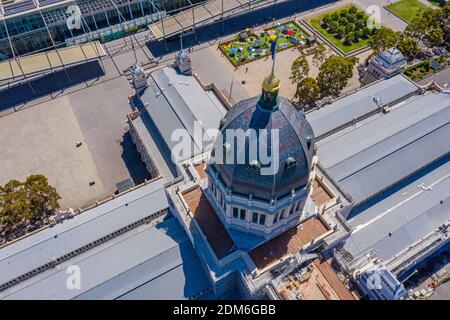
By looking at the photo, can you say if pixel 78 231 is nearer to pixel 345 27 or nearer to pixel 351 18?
pixel 345 27

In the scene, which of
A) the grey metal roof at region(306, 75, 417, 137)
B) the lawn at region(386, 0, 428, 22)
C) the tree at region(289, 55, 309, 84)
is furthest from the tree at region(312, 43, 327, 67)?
the lawn at region(386, 0, 428, 22)

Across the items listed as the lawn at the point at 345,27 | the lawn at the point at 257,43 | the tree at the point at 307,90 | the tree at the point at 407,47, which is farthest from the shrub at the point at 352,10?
the tree at the point at 307,90

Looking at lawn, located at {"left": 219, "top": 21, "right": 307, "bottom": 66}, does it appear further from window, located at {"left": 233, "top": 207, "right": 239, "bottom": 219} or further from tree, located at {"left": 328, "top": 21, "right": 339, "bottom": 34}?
window, located at {"left": 233, "top": 207, "right": 239, "bottom": 219}

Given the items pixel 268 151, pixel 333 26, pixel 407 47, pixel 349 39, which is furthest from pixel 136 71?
pixel 407 47

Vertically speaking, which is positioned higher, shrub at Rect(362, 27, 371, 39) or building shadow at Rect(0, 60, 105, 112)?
building shadow at Rect(0, 60, 105, 112)

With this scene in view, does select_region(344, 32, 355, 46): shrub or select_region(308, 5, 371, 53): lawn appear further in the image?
select_region(308, 5, 371, 53): lawn

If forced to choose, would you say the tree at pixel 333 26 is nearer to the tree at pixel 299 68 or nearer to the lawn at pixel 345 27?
the lawn at pixel 345 27

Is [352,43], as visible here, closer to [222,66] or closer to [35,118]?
[222,66]
